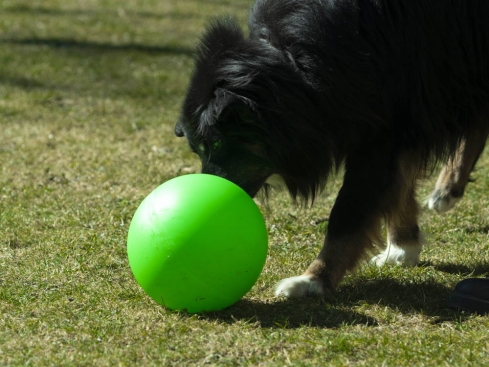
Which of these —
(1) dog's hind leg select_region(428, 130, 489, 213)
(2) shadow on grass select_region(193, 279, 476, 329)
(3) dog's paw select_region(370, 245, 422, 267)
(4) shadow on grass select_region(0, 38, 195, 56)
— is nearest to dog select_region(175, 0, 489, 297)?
(2) shadow on grass select_region(193, 279, 476, 329)

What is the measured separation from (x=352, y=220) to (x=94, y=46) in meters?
7.68

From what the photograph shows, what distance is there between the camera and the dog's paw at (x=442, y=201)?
531 cm

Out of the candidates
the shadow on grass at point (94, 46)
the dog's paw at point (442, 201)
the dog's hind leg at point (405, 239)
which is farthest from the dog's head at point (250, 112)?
the shadow on grass at point (94, 46)

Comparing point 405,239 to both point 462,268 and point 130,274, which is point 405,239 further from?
point 130,274

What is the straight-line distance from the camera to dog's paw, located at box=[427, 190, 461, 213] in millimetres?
5312

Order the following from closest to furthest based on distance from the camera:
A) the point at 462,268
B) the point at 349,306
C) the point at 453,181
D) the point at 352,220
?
1. the point at 349,306
2. the point at 352,220
3. the point at 462,268
4. the point at 453,181

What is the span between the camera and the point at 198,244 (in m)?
3.44

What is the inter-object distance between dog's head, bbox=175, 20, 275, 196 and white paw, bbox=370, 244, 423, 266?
0.96 meters

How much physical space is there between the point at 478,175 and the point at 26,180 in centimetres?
347

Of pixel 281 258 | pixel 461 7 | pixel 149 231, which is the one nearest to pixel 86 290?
pixel 149 231

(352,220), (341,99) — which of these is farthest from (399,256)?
(341,99)

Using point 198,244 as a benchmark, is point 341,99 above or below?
above

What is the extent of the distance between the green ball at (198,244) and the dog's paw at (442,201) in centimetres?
208

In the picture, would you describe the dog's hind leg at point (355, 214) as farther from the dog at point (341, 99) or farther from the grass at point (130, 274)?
the grass at point (130, 274)
